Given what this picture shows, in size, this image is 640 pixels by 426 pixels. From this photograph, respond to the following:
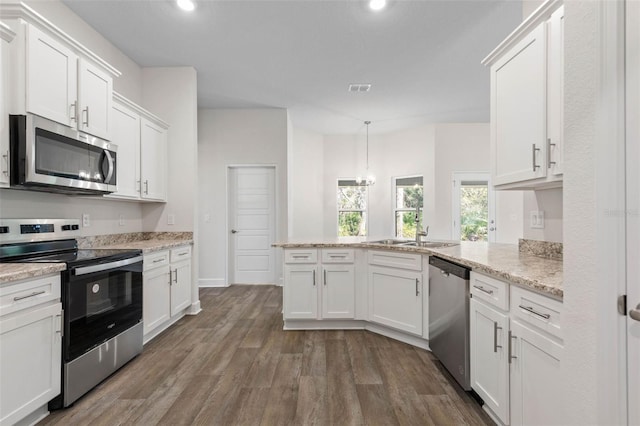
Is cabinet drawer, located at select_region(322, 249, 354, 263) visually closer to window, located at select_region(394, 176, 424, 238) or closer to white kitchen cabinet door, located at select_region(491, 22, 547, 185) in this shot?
white kitchen cabinet door, located at select_region(491, 22, 547, 185)

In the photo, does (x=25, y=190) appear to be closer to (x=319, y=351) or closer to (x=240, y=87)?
(x=319, y=351)

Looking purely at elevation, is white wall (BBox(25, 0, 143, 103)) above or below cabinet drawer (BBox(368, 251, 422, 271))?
above

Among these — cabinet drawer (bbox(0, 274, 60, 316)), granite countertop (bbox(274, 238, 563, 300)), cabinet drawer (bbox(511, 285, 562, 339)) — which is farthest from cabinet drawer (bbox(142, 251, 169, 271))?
cabinet drawer (bbox(511, 285, 562, 339))

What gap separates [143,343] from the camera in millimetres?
2656

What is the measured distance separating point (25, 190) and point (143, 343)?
59.8 inches

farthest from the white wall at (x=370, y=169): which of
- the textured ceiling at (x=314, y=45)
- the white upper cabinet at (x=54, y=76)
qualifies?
the white upper cabinet at (x=54, y=76)

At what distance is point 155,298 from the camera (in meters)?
2.84

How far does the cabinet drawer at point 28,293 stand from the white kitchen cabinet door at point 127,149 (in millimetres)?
1235

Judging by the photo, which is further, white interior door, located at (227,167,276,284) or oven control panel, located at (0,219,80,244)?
white interior door, located at (227,167,276,284)

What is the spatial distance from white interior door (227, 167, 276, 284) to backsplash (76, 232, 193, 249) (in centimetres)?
153

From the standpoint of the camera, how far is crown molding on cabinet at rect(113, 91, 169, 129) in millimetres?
2790

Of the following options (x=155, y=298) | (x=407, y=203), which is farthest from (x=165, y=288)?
(x=407, y=203)

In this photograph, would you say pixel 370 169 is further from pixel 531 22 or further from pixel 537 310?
pixel 537 310

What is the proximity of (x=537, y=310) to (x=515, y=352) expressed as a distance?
0.30 meters
